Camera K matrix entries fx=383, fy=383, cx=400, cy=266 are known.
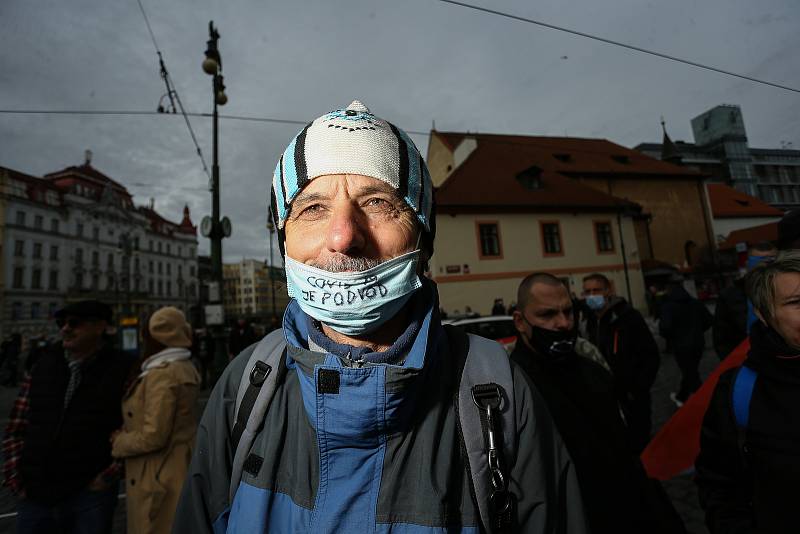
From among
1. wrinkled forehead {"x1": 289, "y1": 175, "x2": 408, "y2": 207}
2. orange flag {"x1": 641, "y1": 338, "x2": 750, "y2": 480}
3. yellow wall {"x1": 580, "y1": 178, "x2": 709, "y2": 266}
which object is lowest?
orange flag {"x1": 641, "y1": 338, "x2": 750, "y2": 480}

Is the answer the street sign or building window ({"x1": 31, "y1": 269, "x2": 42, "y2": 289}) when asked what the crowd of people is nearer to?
the street sign

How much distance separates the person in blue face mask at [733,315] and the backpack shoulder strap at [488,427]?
418 centimetres

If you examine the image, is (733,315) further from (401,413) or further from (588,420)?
(401,413)

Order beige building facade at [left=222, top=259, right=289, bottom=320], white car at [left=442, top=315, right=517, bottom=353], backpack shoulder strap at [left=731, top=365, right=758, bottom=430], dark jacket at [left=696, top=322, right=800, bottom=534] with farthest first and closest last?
beige building facade at [left=222, top=259, right=289, bottom=320] → white car at [left=442, top=315, right=517, bottom=353] → backpack shoulder strap at [left=731, top=365, right=758, bottom=430] → dark jacket at [left=696, top=322, right=800, bottom=534]

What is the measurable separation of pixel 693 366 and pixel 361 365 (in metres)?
6.97

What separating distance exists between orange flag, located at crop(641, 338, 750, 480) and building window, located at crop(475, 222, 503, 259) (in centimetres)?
1831

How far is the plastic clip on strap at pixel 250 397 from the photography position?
120 centimetres

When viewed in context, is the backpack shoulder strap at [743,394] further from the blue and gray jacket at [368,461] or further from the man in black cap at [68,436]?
the man in black cap at [68,436]

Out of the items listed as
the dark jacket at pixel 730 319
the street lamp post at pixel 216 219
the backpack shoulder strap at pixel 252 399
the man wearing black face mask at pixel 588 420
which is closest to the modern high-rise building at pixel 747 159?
the dark jacket at pixel 730 319

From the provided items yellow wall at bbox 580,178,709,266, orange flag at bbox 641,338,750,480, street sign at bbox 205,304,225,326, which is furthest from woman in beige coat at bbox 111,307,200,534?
yellow wall at bbox 580,178,709,266

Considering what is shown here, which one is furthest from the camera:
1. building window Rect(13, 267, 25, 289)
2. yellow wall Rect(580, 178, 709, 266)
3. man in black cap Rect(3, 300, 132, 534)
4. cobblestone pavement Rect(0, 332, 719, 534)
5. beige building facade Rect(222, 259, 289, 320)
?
beige building facade Rect(222, 259, 289, 320)

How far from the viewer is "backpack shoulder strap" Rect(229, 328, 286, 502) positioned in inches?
45.9

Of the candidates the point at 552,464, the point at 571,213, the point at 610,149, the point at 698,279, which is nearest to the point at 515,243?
the point at 571,213

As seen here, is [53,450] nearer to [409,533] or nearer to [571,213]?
[409,533]
